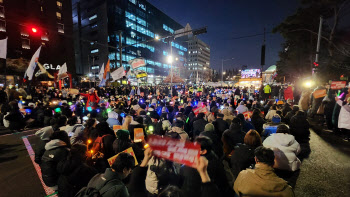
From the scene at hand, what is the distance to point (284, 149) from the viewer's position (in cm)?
441

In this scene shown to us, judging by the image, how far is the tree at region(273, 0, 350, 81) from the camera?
18375 millimetres

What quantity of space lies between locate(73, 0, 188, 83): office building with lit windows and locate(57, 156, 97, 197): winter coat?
5077 centimetres

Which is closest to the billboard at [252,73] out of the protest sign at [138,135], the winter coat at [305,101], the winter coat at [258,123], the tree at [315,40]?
the tree at [315,40]

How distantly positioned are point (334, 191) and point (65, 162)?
575 centimetres

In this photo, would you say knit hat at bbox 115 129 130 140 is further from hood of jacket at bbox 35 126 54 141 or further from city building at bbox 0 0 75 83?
city building at bbox 0 0 75 83

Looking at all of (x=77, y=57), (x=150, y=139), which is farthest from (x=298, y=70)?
(x=77, y=57)

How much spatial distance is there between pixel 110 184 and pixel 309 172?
5.37 meters

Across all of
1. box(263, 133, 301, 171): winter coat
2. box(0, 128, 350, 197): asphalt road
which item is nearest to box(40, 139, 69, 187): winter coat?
box(0, 128, 350, 197): asphalt road

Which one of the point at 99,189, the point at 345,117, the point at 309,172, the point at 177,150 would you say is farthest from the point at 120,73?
the point at 345,117

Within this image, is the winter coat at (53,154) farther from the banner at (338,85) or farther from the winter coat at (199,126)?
the banner at (338,85)

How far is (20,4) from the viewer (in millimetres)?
33375

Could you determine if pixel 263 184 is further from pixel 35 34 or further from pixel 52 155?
pixel 35 34

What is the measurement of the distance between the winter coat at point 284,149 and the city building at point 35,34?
3537 centimetres

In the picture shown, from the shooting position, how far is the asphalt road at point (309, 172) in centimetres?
402
